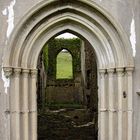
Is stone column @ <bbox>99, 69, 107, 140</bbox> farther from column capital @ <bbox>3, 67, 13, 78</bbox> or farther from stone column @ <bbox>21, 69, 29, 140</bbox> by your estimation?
column capital @ <bbox>3, 67, 13, 78</bbox>

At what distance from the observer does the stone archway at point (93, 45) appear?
21.6 feet

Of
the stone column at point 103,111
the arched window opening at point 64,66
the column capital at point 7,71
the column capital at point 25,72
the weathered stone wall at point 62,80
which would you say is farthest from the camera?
the arched window opening at point 64,66

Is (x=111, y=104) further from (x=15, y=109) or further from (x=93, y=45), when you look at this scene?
(x=15, y=109)

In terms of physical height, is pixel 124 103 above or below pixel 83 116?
above

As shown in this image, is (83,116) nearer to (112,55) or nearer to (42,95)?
(42,95)

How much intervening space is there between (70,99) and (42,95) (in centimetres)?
302

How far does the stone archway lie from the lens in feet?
21.6

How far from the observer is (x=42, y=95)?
20.4 meters

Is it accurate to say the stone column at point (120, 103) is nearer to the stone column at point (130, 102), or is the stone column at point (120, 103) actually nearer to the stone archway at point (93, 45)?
the stone archway at point (93, 45)

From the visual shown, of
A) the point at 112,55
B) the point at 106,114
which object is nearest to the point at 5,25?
the point at 112,55

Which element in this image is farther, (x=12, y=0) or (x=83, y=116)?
(x=83, y=116)

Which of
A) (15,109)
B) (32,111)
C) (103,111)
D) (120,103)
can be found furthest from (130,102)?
(15,109)

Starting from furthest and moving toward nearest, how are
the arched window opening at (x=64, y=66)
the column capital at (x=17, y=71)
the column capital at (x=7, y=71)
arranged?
1. the arched window opening at (x=64, y=66)
2. the column capital at (x=17, y=71)
3. the column capital at (x=7, y=71)

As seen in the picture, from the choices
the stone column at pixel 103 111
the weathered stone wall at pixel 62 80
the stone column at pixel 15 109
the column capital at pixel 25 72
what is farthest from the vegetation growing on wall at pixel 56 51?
the stone column at pixel 15 109
